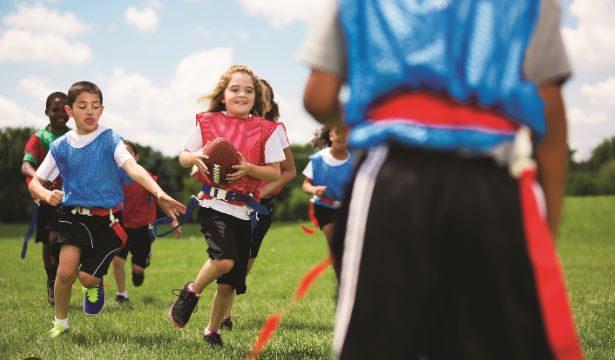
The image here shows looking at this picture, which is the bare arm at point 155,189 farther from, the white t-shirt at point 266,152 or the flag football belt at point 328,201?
the flag football belt at point 328,201

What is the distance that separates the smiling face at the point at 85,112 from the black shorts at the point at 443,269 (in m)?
4.72

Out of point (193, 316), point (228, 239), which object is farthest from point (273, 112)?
point (228, 239)

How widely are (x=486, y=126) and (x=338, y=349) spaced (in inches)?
28.3

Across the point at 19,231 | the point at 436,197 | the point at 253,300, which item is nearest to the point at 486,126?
the point at 436,197

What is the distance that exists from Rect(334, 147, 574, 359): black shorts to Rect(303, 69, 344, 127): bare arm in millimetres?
302

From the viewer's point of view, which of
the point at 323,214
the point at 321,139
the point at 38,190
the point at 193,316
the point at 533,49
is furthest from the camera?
the point at 321,139

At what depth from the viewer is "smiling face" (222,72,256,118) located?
568cm

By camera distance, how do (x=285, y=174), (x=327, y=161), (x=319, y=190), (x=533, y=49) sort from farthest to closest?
(x=327, y=161) → (x=319, y=190) → (x=285, y=174) → (x=533, y=49)

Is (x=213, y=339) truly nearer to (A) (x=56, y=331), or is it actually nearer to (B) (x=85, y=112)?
(A) (x=56, y=331)

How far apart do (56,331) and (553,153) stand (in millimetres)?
5092

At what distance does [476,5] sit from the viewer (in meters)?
1.84

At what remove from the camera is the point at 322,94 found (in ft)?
6.71

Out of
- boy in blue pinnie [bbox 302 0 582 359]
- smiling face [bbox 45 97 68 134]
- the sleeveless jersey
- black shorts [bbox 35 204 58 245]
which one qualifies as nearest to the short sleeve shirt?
boy in blue pinnie [bbox 302 0 582 359]

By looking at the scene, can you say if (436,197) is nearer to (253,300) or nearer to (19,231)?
(253,300)
